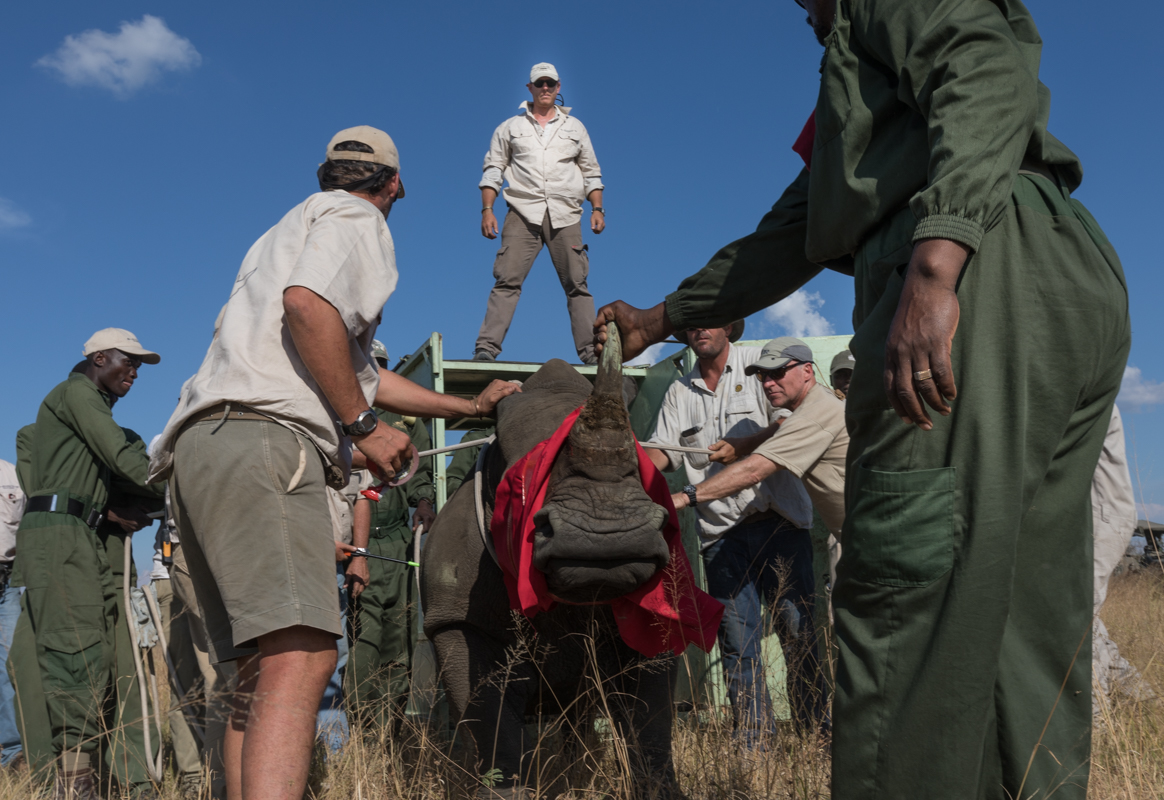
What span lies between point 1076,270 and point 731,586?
4.14 metres

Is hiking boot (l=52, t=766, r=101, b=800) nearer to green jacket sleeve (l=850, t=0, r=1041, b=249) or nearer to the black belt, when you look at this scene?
the black belt

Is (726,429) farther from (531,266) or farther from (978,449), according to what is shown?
(978,449)

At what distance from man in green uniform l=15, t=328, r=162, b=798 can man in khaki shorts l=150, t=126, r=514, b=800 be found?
2.93m

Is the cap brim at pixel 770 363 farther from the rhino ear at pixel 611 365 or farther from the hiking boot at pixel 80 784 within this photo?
the hiking boot at pixel 80 784

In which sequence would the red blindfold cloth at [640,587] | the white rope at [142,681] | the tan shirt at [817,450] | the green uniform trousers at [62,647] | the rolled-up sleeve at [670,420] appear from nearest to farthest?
the red blindfold cloth at [640,587]
the white rope at [142,681]
the tan shirt at [817,450]
the green uniform trousers at [62,647]
the rolled-up sleeve at [670,420]

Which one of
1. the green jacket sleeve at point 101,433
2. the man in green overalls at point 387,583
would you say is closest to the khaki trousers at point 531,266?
the man in green overalls at point 387,583

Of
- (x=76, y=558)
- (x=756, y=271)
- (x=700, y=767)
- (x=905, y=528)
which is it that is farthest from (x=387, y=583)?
(x=905, y=528)

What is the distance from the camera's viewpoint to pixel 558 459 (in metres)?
3.27

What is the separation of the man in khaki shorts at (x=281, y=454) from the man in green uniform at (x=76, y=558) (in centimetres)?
293

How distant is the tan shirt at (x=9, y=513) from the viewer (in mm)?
6914

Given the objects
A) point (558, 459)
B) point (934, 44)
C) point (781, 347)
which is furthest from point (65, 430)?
point (934, 44)

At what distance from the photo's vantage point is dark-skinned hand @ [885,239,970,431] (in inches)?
68.7

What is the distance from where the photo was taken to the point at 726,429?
20.6 feet

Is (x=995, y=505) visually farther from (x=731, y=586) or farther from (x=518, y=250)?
(x=518, y=250)
